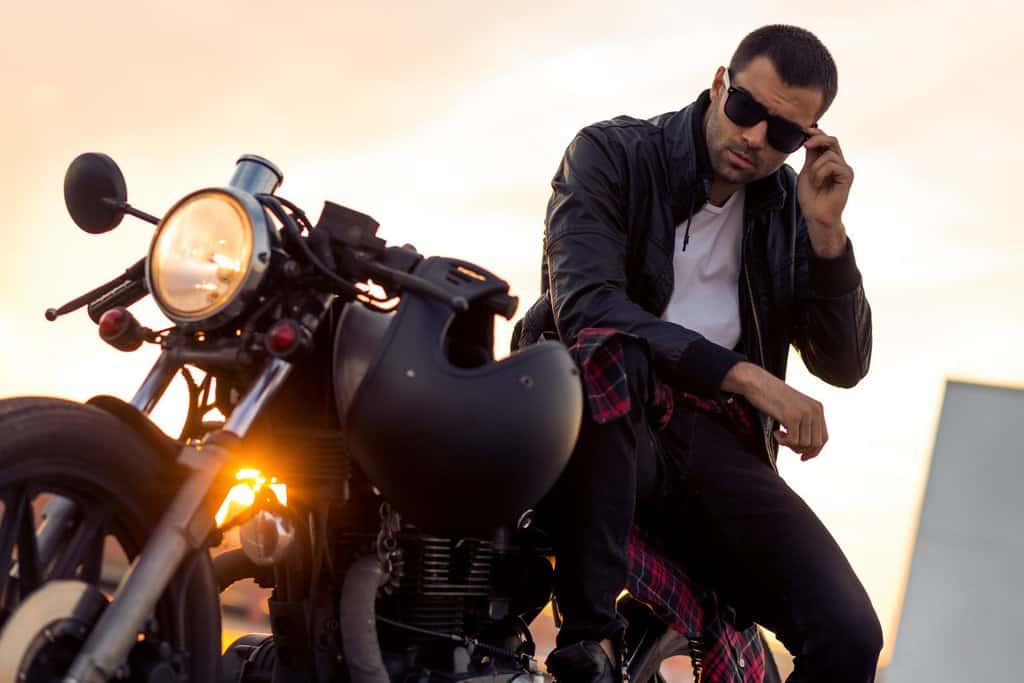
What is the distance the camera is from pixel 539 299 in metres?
2.80

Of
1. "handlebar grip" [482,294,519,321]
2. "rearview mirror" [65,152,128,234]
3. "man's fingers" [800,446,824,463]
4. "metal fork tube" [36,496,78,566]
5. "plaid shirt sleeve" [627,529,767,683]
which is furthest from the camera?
"plaid shirt sleeve" [627,529,767,683]

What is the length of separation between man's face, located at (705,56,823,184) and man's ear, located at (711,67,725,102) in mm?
36

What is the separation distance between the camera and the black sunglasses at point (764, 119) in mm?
2615

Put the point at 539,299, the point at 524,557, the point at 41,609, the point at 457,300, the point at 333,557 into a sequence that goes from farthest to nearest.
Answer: the point at 539,299 < the point at 524,557 < the point at 333,557 < the point at 457,300 < the point at 41,609

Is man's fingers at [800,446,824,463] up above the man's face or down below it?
below

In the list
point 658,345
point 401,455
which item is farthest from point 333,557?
point 658,345

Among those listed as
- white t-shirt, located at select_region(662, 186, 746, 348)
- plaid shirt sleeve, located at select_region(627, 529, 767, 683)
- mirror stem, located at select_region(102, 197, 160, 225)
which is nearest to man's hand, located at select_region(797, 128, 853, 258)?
white t-shirt, located at select_region(662, 186, 746, 348)

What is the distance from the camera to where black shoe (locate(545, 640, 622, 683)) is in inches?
86.7

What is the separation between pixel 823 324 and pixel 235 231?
4.80ft

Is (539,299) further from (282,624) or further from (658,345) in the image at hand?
(282,624)

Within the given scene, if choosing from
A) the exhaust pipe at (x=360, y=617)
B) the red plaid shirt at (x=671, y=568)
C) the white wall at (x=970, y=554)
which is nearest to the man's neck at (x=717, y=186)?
the red plaid shirt at (x=671, y=568)

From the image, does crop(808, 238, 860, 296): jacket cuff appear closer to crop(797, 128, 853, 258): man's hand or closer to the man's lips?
crop(797, 128, 853, 258): man's hand

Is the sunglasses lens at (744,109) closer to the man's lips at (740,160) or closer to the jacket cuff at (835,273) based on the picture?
the man's lips at (740,160)

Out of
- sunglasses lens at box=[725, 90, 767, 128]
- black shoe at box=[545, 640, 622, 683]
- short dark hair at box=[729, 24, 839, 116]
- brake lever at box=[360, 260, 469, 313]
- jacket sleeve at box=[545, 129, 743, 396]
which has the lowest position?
black shoe at box=[545, 640, 622, 683]
